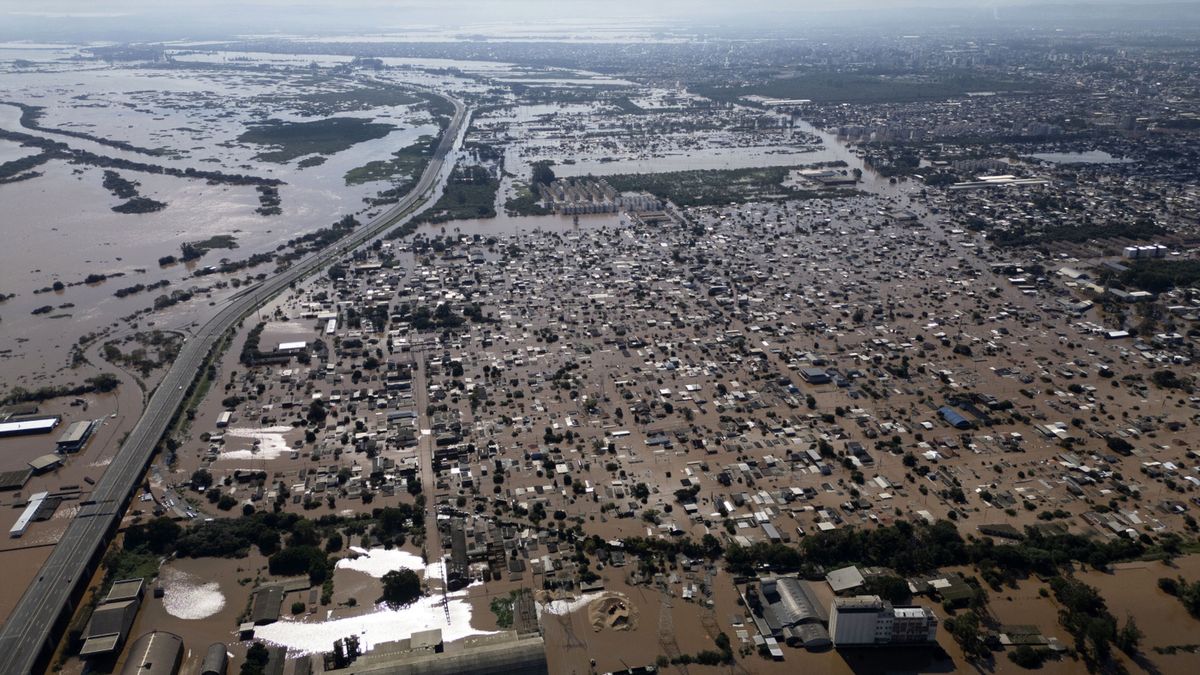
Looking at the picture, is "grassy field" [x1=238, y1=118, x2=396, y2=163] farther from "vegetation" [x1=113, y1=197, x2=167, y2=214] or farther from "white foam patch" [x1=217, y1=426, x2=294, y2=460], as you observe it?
"white foam patch" [x1=217, y1=426, x2=294, y2=460]

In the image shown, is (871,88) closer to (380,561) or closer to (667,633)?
(667,633)

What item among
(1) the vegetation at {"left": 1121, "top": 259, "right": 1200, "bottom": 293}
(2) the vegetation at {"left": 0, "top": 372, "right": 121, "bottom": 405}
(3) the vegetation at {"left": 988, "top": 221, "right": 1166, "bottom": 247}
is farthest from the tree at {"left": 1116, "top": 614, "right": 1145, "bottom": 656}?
(2) the vegetation at {"left": 0, "top": 372, "right": 121, "bottom": 405}

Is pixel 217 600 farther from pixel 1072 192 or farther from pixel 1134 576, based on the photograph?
pixel 1072 192

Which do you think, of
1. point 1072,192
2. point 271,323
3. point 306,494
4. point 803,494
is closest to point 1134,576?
point 803,494

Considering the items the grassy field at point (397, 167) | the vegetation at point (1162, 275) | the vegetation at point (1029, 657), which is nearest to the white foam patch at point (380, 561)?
the vegetation at point (1029, 657)

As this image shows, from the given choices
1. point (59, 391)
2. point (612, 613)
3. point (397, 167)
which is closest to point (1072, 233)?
point (612, 613)

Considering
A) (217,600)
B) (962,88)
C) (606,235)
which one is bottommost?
(217,600)
